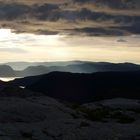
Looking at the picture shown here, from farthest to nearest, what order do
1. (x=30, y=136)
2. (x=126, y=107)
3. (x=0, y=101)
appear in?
(x=126, y=107), (x=0, y=101), (x=30, y=136)

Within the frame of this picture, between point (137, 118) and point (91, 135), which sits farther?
point (137, 118)

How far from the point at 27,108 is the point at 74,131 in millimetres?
17161

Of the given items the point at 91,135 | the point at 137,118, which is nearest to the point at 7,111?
the point at 91,135

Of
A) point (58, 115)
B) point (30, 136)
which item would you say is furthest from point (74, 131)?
point (58, 115)

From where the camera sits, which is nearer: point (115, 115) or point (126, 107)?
point (115, 115)

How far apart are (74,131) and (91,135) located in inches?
114

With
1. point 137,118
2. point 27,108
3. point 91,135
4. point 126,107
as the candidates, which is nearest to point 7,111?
point 27,108

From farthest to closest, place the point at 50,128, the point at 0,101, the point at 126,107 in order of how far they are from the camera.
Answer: the point at 126,107 → the point at 0,101 → the point at 50,128

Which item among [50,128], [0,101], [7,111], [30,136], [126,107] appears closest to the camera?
[30,136]

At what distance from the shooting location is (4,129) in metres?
59.1

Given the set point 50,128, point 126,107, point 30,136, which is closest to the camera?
point 30,136

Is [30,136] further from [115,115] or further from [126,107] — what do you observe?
[126,107]

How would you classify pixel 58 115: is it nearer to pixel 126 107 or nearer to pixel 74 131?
pixel 74 131

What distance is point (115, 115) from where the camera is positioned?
85188 millimetres
